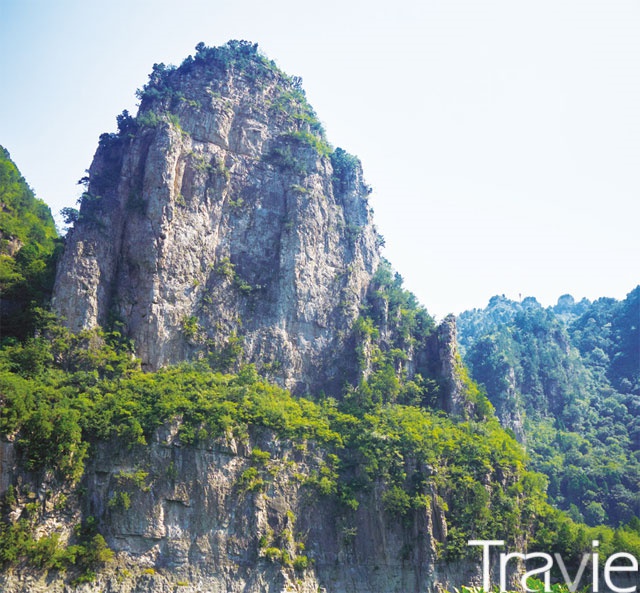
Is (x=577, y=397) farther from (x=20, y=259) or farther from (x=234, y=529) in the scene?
(x=20, y=259)

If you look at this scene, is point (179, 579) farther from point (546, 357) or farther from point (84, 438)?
point (546, 357)

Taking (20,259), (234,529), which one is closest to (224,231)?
(20,259)

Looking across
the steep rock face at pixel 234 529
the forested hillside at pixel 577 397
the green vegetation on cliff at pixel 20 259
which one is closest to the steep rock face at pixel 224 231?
the green vegetation on cliff at pixel 20 259

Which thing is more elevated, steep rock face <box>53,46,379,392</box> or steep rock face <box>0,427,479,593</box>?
steep rock face <box>53,46,379,392</box>

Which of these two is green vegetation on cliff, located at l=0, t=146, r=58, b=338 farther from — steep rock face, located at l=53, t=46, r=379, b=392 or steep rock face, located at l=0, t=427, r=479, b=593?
steep rock face, located at l=0, t=427, r=479, b=593

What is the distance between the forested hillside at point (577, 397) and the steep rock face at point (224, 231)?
2774 cm

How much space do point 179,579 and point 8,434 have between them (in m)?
12.2

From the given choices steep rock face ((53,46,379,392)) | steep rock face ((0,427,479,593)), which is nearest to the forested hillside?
steep rock face ((0,427,479,593))

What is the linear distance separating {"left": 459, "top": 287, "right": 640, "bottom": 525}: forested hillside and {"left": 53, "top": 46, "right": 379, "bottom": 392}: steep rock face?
1092 inches

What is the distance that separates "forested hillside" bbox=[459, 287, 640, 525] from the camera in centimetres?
6975

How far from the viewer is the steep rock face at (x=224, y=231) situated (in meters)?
51.4

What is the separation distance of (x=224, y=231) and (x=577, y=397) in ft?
163

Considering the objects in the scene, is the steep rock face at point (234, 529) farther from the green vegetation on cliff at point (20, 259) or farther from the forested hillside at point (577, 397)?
the forested hillside at point (577, 397)

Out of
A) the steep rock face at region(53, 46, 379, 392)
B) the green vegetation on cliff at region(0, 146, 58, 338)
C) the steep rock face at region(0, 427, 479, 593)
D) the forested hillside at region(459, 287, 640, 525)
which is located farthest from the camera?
the forested hillside at region(459, 287, 640, 525)
